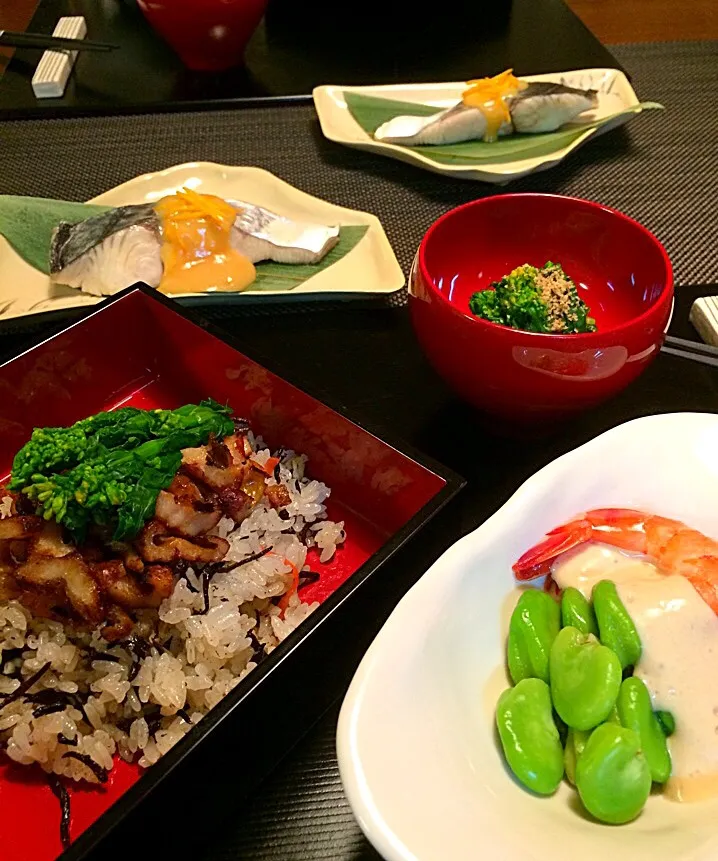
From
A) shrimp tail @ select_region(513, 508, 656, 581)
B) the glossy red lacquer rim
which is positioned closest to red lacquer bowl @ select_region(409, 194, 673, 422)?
the glossy red lacquer rim

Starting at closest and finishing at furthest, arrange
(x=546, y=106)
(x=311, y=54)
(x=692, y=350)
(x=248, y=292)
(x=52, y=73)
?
(x=692, y=350) < (x=248, y=292) < (x=546, y=106) < (x=52, y=73) < (x=311, y=54)

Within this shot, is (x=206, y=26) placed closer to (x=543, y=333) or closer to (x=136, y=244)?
(x=136, y=244)

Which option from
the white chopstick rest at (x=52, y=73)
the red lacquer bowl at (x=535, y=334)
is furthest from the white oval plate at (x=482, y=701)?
the white chopstick rest at (x=52, y=73)

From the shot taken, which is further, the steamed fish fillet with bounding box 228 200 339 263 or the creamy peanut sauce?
the steamed fish fillet with bounding box 228 200 339 263

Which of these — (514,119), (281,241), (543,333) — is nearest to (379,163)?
(514,119)

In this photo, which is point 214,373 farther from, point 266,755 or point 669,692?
point 669,692

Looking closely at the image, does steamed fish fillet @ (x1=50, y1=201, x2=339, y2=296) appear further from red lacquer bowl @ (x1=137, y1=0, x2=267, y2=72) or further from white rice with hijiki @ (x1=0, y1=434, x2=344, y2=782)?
red lacquer bowl @ (x1=137, y1=0, x2=267, y2=72)

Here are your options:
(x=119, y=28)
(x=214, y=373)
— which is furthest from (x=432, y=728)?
(x=119, y=28)

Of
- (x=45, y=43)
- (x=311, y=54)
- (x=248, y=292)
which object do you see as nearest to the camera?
(x=248, y=292)
